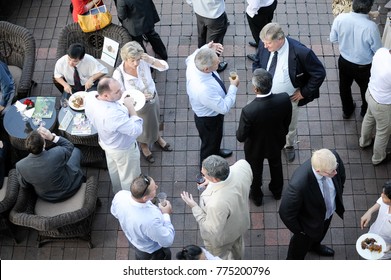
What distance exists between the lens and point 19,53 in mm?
7867

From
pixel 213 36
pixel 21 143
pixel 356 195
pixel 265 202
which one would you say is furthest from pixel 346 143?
pixel 21 143

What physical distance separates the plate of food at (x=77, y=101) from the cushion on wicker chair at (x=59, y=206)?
109 cm

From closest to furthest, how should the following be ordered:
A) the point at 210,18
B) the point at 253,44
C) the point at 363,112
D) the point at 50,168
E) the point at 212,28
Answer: the point at 50,168
the point at 363,112
the point at 210,18
the point at 212,28
the point at 253,44

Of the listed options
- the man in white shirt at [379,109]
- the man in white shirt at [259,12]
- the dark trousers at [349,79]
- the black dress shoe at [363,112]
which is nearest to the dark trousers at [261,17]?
the man in white shirt at [259,12]

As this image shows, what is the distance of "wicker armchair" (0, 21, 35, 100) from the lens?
7391 mm

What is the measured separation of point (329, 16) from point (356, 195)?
10.7 ft

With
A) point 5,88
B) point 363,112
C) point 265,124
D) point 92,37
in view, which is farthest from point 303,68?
point 5,88

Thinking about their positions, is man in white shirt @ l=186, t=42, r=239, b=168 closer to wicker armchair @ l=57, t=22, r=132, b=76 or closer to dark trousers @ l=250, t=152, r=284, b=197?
dark trousers @ l=250, t=152, r=284, b=197

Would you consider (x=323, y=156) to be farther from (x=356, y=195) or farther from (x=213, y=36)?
(x=213, y=36)

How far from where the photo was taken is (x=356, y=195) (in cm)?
686

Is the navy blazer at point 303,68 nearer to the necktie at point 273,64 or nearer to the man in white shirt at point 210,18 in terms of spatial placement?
the necktie at point 273,64

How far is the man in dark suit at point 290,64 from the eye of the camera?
241 inches

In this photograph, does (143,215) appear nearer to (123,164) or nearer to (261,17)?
(123,164)

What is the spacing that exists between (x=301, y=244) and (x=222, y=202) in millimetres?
1210
